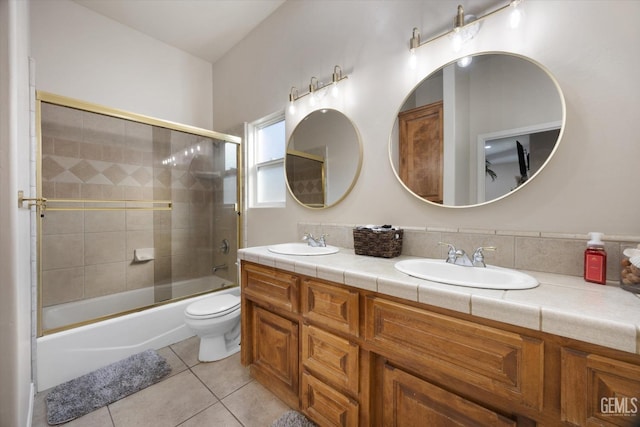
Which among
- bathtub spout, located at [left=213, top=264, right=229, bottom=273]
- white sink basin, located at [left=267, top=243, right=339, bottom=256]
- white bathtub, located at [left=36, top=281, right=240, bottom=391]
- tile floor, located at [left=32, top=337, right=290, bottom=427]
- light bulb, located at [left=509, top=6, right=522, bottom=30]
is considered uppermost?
light bulb, located at [left=509, top=6, right=522, bottom=30]

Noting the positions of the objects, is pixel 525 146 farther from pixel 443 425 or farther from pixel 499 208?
pixel 443 425

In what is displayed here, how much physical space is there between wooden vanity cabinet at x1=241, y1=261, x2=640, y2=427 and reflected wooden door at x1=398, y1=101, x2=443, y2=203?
747 mm

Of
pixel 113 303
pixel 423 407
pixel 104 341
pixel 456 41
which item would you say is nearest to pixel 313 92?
pixel 456 41

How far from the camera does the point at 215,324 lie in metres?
1.80

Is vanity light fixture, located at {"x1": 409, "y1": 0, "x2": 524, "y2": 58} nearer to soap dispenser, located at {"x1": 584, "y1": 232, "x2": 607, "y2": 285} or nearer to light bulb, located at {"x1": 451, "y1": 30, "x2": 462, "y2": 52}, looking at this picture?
light bulb, located at {"x1": 451, "y1": 30, "x2": 462, "y2": 52}

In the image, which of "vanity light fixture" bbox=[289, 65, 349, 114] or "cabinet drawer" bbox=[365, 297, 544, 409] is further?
"vanity light fixture" bbox=[289, 65, 349, 114]

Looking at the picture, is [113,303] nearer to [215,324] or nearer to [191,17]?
[215,324]

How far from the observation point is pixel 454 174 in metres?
1.32

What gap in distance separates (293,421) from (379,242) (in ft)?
3.46

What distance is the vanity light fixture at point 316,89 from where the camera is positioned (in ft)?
5.82

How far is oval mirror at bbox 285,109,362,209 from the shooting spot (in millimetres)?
1750

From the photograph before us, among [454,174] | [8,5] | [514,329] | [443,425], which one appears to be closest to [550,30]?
[454,174]

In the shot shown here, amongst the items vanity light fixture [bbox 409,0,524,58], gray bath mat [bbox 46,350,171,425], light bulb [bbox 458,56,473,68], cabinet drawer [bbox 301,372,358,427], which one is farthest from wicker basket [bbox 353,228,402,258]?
gray bath mat [bbox 46,350,171,425]

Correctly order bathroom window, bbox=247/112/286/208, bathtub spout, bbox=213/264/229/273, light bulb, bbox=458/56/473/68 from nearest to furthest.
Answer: light bulb, bbox=458/56/473/68 → bathroom window, bbox=247/112/286/208 → bathtub spout, bbox=213/264/229/273
